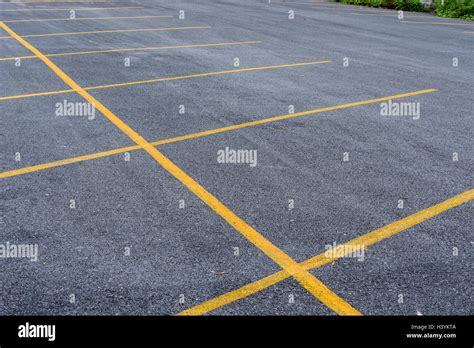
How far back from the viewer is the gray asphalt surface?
4059 millimetres

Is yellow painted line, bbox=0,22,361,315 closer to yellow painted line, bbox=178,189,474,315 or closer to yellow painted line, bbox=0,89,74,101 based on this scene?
yellow painted line, bbox=178,189,474,315

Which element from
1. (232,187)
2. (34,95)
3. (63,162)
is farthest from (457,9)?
(63,162)

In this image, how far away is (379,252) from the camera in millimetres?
4578

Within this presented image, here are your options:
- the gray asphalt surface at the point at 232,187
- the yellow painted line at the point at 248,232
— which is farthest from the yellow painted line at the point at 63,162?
the yellow painted line at the point at 248,232

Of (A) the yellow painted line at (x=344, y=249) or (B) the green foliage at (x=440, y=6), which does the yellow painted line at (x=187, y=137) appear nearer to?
(A) the yellow painted line at (x=344, y=249)

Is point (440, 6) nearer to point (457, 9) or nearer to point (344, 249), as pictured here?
point (457, 9)

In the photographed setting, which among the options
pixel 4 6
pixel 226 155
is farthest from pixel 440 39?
pixel 4 6

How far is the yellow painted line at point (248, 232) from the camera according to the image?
3953mm

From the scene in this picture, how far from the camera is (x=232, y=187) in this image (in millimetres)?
5785

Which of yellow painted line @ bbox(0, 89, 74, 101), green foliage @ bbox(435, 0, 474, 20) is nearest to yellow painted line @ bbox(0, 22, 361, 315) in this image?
yellow painted line @ bbox(0, 89, 74, 101)

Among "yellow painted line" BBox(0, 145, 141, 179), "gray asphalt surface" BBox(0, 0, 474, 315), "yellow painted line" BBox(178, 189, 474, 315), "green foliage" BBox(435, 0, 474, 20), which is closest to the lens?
"yellow painted line" BBox(178, 189, 474, 315)

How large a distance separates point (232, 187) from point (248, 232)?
1023 mm

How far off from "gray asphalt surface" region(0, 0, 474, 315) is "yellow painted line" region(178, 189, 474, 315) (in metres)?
0.07

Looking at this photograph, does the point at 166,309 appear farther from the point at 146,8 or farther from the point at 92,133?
the point at 146,8
